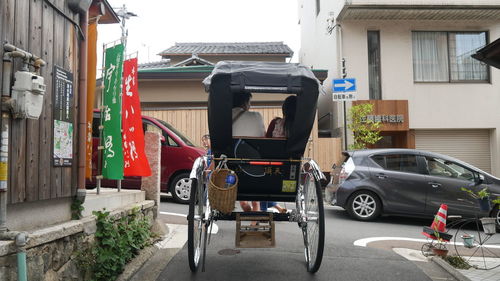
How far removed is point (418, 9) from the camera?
12297 mm

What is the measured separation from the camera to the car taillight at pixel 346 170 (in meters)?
8.10

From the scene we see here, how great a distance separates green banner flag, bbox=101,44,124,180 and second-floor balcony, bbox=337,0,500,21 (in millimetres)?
8980

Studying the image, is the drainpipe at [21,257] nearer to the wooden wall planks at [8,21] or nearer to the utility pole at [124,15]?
the wooden wall planks at [8,21]

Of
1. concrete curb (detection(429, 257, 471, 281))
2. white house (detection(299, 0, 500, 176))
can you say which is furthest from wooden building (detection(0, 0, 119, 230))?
white house (detection(299, 0, 500, 176))

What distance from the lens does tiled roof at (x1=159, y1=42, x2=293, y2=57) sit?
63.7ft

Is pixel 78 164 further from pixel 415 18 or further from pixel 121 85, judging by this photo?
pixel 415 18

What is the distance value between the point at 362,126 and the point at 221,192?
9174mm

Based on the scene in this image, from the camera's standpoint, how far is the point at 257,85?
12.5 feet

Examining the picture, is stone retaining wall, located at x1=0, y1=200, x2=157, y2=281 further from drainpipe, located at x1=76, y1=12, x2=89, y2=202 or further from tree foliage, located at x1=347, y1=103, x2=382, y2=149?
tree foliage, located at x1=347, y1=103, x2=382, y2=149

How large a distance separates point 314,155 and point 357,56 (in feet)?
12.4

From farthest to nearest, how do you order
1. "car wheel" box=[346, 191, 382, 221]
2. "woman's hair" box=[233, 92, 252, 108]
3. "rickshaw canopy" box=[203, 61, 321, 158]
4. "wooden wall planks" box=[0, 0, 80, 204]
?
"car wheel" box=[346, 191, 382, 221] < "woman's hair" box=[233, 92, 252, 108] < "rickshaw canopy" box=[203, 61, 321, 158] < "wooden wall planks" box=[0, 0, 80, 204]

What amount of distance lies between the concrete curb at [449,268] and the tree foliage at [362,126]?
724 centimetres

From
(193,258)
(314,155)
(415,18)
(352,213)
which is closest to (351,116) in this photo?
(314,155)

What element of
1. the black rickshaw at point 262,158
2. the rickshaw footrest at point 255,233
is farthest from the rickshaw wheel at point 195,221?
the rickshaw footrest at point 255,233
